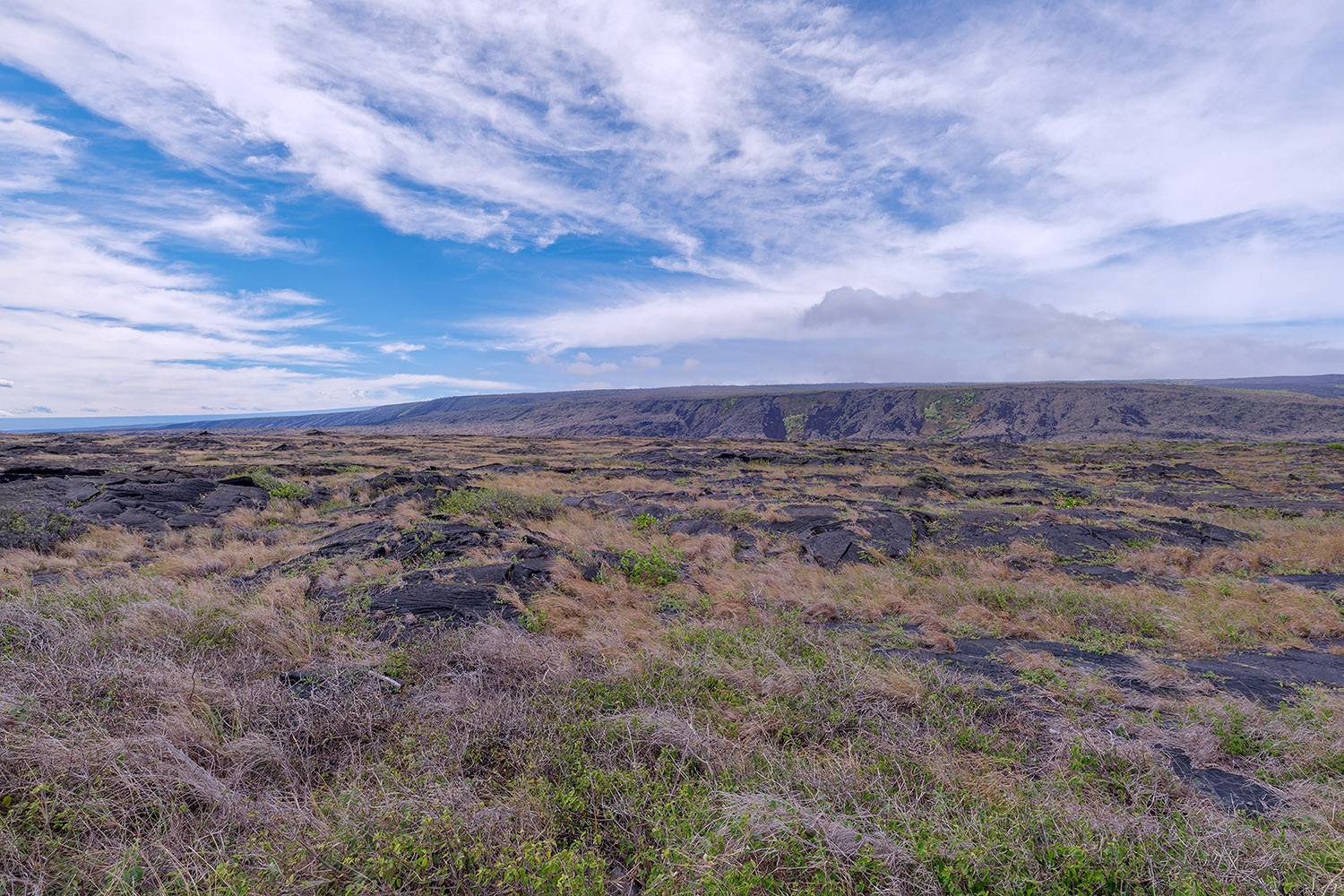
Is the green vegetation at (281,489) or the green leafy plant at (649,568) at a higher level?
the green vegetation at (281,489)

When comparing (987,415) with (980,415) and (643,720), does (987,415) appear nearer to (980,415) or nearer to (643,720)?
(980,415)

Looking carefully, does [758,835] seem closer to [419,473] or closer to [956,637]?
[956,637]

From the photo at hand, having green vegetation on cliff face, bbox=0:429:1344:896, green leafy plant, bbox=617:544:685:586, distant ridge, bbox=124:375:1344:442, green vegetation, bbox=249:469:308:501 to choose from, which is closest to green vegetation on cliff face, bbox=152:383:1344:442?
distant ridge, bbox=124:375:1344:442

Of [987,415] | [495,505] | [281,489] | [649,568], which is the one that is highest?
[281,489]

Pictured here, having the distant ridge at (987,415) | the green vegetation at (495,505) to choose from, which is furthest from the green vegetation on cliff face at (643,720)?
the distant ridge at (987,415)

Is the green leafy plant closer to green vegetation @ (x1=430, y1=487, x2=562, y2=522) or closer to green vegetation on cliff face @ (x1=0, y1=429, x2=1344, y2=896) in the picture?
green vegetation on cliff face @ (x1=0, y1=429, x2=1344, y2=896)

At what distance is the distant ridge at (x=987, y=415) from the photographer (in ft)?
329

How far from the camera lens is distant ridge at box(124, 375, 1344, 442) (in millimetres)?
100312

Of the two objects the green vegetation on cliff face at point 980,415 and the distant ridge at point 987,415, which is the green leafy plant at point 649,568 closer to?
the green vegetation on cliff face at point 980,415

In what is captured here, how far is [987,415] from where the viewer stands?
129 m

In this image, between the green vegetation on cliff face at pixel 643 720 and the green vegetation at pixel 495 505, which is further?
the green vegetation at pixel 495 505

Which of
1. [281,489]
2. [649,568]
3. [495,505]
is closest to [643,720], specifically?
[649,568]

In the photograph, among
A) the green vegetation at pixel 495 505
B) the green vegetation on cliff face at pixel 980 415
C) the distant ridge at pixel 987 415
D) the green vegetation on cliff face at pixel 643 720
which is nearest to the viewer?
the green vegetation on cliff face at pixel 643 720

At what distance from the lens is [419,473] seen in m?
22.2
